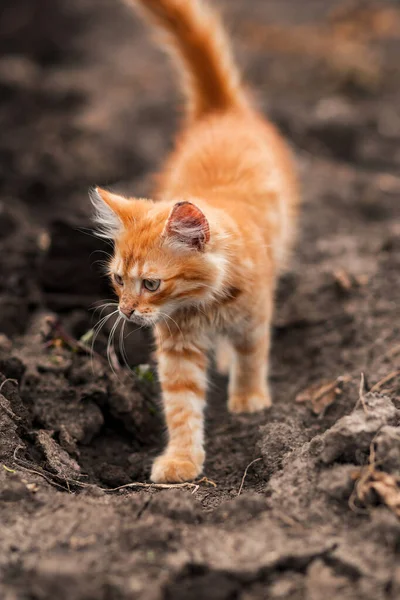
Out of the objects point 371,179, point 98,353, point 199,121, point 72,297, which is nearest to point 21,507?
point 98,353

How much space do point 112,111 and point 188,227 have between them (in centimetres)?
592

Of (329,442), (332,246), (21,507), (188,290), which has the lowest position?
(21,507)

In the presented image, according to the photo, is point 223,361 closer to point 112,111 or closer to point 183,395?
point 183,395

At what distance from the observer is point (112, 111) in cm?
839

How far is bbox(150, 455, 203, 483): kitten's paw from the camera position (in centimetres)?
317

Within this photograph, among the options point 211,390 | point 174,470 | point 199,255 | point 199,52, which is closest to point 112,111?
point 199,52

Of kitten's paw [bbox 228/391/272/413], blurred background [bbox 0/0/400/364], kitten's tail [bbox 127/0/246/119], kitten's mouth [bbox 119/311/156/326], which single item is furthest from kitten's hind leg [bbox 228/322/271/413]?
kitten's tail [bbox 127/0/246/119]

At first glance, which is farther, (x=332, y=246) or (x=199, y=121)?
(x=332, y=246)

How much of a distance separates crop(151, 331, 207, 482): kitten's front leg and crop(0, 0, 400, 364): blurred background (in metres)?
0.64

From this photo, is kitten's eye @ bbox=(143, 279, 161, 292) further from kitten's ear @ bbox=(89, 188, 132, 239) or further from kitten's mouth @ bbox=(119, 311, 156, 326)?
kitten's ear @ bbox=(89, 188, 132, 239)

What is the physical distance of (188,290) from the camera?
122 inches

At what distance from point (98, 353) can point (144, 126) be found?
4.82 meters

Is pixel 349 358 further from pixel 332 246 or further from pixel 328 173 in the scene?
pixel 328 173

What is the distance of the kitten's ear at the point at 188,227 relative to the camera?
111 inches
